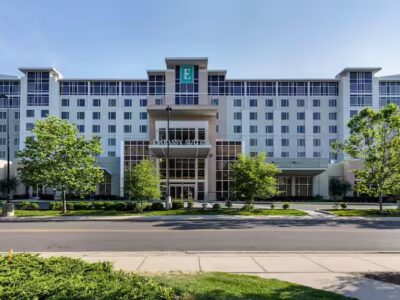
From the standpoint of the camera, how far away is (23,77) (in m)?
81.2

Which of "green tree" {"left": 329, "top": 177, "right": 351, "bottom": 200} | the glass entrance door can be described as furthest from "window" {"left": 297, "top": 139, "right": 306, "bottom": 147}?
the glass entrance door

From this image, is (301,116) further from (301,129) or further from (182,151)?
(182,151)

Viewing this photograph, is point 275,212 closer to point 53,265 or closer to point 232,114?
point 53,265

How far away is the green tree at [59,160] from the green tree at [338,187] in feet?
128

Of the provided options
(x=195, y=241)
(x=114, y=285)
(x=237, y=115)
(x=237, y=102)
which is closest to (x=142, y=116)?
(x=237, y=115)

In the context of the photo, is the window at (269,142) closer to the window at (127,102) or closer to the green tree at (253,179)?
the window at (127,102)

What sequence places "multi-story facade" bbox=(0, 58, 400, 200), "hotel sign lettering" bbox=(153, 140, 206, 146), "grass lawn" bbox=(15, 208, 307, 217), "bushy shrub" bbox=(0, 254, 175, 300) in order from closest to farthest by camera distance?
"bushy shrub" bbox=(0, 254, 175, 300) < "grass lawn" bbox=(15, 208, 307, 217) < "hotel sign lettering" bbox=(153, 140, 206, 146) < "multi-story facade" bbox=(0, 58, 400, 200)

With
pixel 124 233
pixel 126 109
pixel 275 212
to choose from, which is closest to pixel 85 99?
pixel 126 109

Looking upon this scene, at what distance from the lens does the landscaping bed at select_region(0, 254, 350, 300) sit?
5932 millimetres

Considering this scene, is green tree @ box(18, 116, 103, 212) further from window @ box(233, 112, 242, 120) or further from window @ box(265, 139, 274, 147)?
window @ box(265, 139, 274, 147)

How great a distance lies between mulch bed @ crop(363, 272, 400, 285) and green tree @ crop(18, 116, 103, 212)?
2497 centimetres

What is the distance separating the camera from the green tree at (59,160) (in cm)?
2989

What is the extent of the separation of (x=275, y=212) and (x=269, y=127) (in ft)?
174

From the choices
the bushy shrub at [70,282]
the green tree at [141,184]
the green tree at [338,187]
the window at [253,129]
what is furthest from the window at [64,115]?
the bushy shrub at [70,282]
